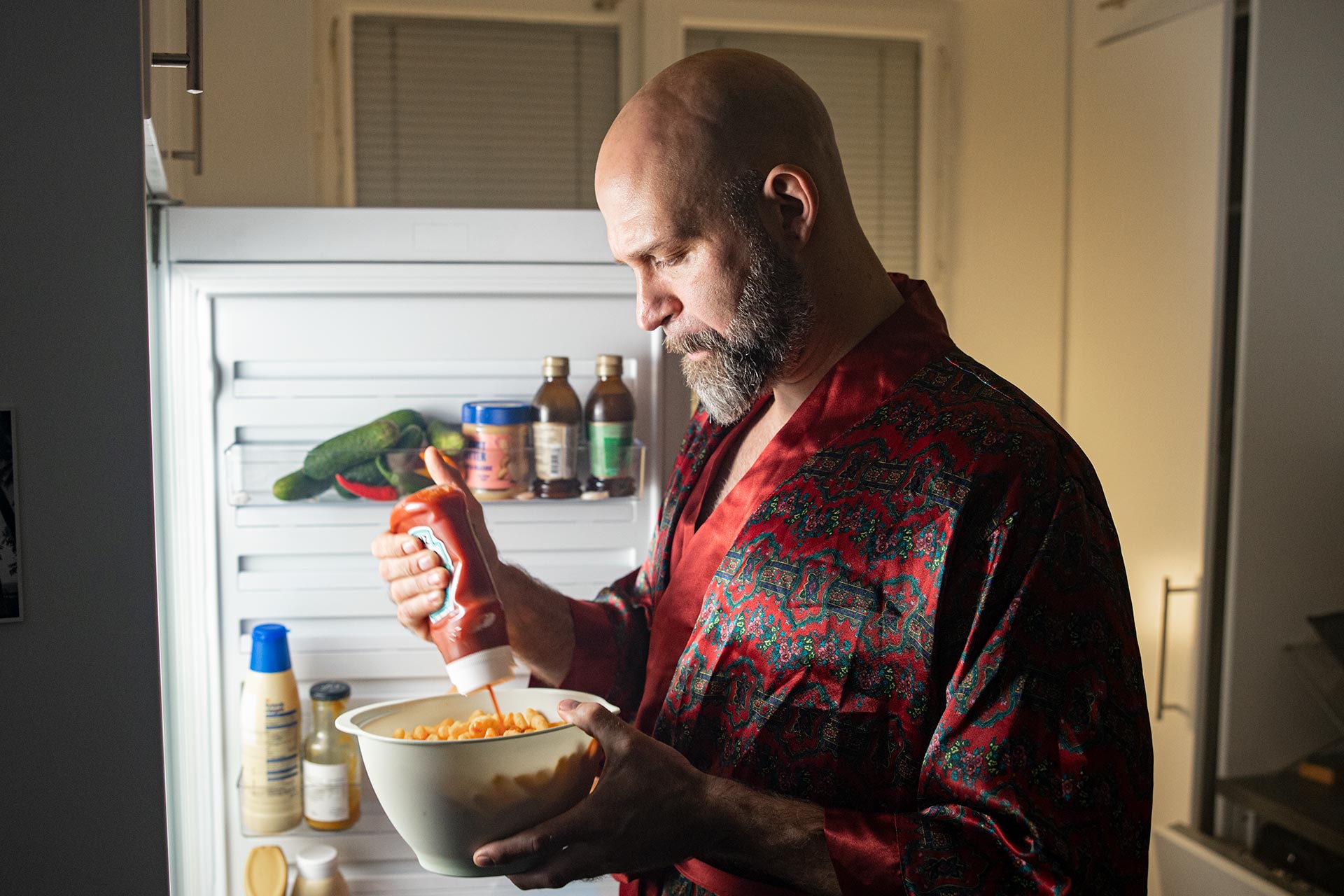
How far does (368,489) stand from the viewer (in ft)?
4.22

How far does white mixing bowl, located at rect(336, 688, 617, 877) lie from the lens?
2.61 ft

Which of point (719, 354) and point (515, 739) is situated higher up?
point (719, 354)

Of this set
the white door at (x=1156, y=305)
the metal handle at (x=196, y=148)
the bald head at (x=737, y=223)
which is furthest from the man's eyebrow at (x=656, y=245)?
the white door at (x=1156, y=305)

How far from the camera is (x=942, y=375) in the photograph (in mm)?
893

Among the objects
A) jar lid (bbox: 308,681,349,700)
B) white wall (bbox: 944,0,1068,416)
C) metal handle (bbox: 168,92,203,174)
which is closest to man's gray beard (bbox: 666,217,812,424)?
jar lid (bbox: 308,681,349,700)

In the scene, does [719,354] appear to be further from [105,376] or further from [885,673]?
[105,376]

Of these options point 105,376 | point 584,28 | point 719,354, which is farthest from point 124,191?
point 584,28

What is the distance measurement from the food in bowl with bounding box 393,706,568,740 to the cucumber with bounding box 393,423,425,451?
456 millimetres

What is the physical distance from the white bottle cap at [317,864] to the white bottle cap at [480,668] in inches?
19.6

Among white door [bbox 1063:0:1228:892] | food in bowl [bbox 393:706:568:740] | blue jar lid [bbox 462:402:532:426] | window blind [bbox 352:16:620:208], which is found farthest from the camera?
window blind [bbox 352:16:620:208]

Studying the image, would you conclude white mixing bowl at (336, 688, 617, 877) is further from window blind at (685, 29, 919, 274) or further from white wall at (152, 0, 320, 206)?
window blind at (685, 29, 919, 274)

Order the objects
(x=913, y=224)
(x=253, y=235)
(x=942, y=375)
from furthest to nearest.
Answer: (x=913, y=224), (x=253, y=235), (x=942, y=375)

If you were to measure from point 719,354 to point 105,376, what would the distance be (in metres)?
0.50

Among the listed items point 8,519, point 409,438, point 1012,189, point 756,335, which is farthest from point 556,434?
point 1012,189
